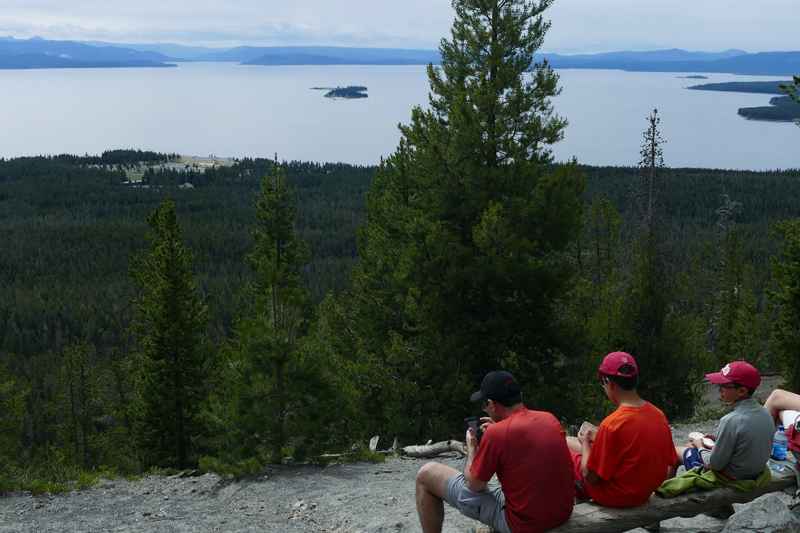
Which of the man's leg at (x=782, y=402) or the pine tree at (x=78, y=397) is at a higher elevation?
the man's leg at (x=782, y=402)

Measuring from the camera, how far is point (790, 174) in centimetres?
16300

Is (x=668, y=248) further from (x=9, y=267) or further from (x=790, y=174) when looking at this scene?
(x=790, y=174)

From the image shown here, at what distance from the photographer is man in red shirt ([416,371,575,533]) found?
644 centimetres

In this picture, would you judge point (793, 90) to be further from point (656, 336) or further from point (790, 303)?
point (790, 303)

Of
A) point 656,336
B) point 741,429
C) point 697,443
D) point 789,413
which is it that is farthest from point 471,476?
point 656,336

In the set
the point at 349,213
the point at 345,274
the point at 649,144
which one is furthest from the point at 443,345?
the point at 349,213

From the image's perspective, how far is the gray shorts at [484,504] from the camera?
6.89 meters

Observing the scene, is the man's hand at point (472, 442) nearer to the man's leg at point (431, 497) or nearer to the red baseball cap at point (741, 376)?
the man's leg at point (431, 497)

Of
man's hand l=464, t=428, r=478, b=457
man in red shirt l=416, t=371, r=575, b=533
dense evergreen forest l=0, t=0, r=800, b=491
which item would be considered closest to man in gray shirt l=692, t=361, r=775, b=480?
man in red shirt l=416, t=371, r=575, b=533

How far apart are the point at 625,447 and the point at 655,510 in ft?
3.16

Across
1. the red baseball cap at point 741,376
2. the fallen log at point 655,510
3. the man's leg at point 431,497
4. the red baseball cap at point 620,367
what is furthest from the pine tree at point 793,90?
the man's leg at point 431,497

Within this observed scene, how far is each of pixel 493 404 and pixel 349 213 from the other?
17840 cm

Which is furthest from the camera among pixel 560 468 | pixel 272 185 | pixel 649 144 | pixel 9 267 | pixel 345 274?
pixel 9 267

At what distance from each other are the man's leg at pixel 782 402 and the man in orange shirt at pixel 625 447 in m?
2.34
